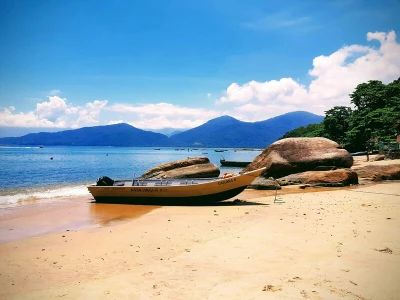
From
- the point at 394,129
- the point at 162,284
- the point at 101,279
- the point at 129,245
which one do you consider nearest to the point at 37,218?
the point at 129,245

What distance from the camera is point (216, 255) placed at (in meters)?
6.79

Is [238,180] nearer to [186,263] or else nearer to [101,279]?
[186,263]

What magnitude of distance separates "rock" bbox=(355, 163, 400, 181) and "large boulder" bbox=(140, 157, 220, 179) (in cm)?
1053

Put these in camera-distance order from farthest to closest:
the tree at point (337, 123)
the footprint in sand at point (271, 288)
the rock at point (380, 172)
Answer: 1. the tree at point (337, 123)
2. the rock at point (380, 172)
3. the footprint in sand at point (271, 288)

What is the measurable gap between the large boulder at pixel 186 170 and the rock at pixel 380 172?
10.5 m

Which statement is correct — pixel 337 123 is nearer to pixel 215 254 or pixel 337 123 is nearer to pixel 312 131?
pixel 312 131

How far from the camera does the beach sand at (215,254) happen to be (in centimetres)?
504

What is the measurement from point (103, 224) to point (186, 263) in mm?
6449

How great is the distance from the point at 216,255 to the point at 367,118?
4923 cm

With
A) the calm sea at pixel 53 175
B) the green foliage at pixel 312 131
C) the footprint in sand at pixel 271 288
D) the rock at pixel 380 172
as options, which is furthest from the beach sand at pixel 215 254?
the green foliage at pixel 312 131

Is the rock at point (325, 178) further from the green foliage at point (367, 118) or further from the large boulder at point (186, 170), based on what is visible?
the green foliage at point (367, 118)

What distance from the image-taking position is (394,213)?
32.9ft

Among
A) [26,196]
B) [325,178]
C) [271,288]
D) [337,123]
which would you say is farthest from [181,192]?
[337,123]

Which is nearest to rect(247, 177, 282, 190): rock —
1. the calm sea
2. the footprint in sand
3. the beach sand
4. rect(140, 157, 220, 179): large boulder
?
rect(140, 157, 220, 179): large boulder
